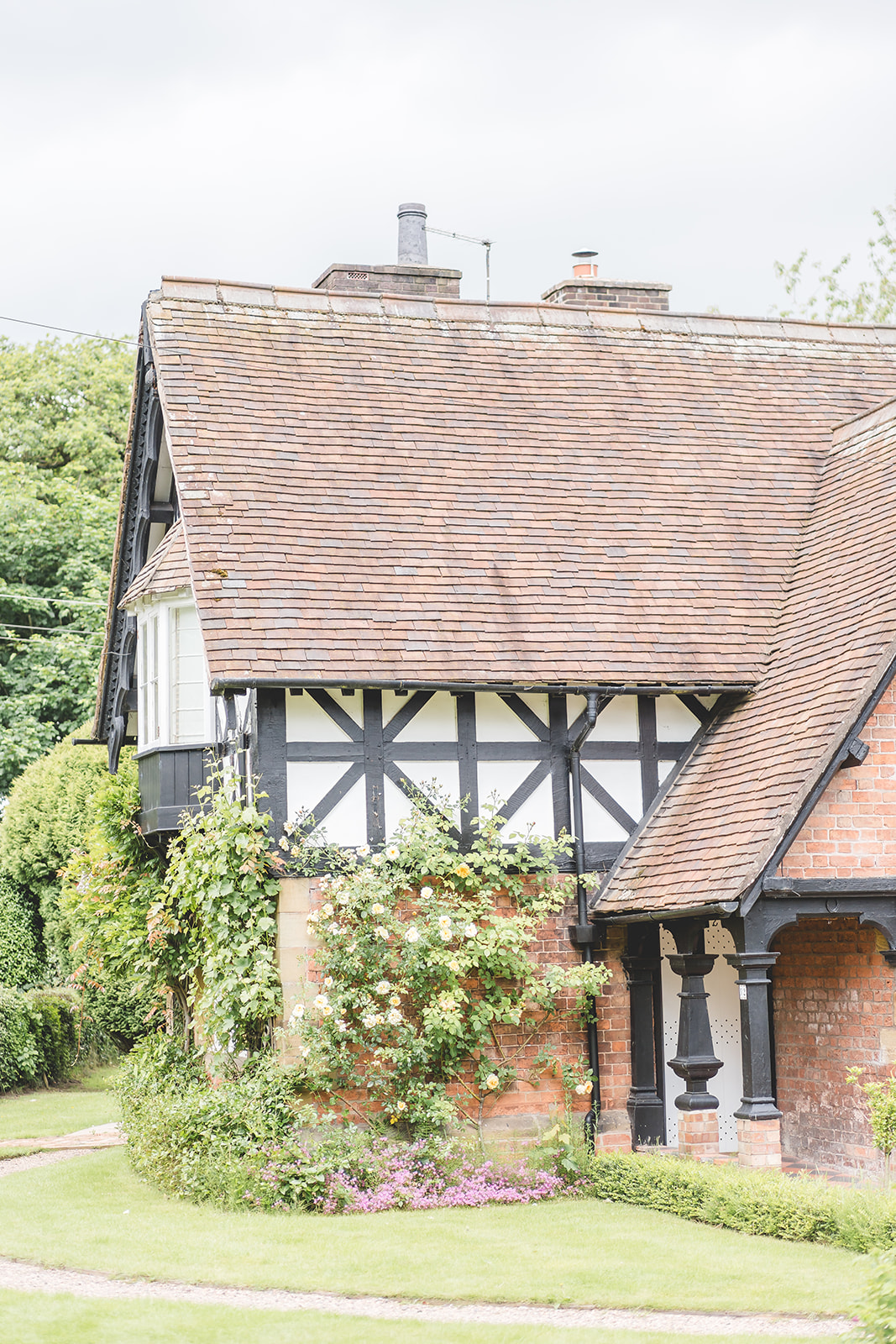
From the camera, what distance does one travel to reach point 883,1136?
998 cm

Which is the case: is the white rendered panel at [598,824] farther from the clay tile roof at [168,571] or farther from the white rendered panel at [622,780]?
the clay tile roof at [168,571]

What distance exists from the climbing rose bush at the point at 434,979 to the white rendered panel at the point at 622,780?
2.64 ft

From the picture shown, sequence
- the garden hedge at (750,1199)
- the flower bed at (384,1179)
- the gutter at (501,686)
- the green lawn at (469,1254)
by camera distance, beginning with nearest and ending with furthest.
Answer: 1. the green lawn at (469,1254)
2. the garden hedge at (750,1199)
3. the flower bed at (384,1179)
4. the gutter at (501,686)

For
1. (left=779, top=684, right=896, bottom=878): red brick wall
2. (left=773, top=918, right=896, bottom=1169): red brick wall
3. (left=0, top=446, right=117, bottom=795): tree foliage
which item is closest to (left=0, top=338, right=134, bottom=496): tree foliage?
(left=0, top=446, right=117, bottom=795): tree foliage

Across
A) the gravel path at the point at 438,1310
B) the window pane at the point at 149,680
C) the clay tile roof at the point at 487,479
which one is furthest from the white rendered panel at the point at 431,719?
the gravel path at the point at 438,1310

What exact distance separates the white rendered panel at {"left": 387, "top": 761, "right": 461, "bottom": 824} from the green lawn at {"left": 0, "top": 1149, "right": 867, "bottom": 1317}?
3483mm

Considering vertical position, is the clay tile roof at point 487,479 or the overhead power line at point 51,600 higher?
the overhead power line at point 51,600

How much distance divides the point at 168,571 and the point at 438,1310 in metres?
7.89

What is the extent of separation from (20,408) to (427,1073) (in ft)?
83.8

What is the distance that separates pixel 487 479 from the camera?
1475 centimetres

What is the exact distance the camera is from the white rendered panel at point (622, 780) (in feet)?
43.5

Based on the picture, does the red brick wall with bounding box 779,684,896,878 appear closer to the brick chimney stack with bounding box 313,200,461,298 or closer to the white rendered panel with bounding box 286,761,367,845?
the white rendered panel with bounding box 286,761,367,845

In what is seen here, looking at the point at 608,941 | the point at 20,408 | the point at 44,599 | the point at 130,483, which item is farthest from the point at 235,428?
the point at 20,408

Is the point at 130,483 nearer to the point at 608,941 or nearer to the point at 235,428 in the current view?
the point at 235,428
